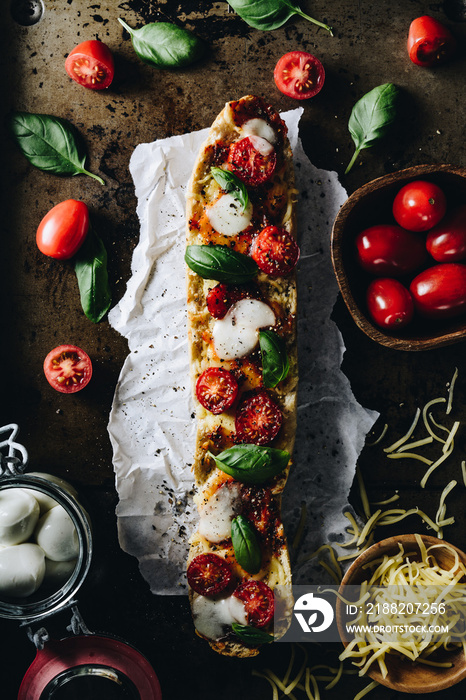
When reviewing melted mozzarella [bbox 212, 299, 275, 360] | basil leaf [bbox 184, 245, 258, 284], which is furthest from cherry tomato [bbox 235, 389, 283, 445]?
basil leaf [bbox 184, 245, 258, 284]

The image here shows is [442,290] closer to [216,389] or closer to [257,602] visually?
[216,389]

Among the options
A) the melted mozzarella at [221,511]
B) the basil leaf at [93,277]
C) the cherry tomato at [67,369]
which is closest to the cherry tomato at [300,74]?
the basil leaf at [93,277]

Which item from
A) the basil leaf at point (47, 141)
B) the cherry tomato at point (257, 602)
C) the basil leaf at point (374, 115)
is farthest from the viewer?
the basil leaf at point (47, 141)

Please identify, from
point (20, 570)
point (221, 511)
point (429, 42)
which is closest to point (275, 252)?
point (221, 511)

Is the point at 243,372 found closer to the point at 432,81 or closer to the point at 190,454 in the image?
the point at 190,454

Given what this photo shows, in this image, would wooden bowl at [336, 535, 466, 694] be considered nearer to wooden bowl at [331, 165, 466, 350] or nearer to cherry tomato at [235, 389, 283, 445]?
cherry tomato at [235, 389, 283, 445]

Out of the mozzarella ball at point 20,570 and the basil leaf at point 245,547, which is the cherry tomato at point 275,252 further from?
the mozzarella ball at point 20,570

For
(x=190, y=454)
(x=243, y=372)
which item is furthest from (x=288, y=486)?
(x=243, y=372)
